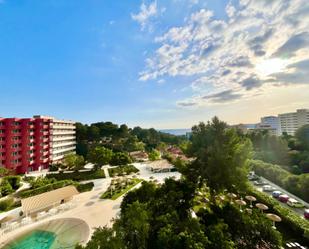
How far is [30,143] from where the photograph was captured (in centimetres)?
4384

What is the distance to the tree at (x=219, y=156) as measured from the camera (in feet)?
57.0

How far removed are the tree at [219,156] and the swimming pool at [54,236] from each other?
1237cm

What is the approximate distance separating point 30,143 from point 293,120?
129 metres

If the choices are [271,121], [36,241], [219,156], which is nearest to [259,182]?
[219,156]

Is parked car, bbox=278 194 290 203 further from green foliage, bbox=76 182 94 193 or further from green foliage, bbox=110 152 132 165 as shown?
green foliage, bbox=110 152 132 165

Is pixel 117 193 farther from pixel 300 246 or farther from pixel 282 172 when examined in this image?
pixel 282 172

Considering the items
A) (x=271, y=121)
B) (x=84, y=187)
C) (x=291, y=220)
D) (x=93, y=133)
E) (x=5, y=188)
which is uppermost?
(x=271, y=121)

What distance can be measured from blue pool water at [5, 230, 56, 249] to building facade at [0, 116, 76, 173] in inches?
1103

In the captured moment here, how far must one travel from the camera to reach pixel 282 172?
95.1ft

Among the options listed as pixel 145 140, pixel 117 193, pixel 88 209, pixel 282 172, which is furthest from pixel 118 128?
pixel 282 172

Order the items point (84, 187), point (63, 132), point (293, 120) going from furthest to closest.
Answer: point (293, 120)
point (63, 132)
point (84, 187)

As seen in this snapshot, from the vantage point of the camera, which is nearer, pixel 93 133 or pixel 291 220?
pixel 291 220

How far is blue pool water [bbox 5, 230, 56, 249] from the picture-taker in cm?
1656

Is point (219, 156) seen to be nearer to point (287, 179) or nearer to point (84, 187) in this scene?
point (287, 179)
